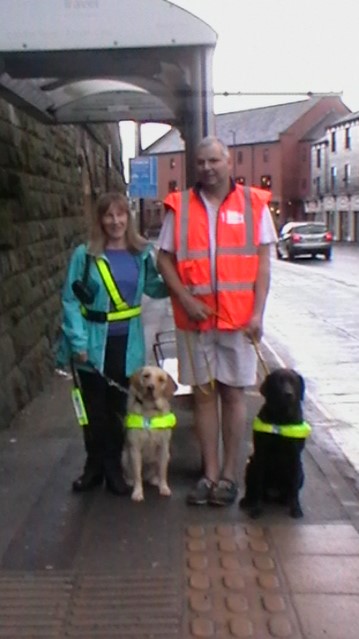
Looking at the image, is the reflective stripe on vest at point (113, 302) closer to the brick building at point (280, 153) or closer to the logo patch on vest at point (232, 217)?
the logo patch on vest at point (232, 217)

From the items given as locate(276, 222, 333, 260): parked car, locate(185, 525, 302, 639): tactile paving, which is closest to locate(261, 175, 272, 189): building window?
locate(276, 222, 333, 260): parked car

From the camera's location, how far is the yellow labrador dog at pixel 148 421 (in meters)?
6.07

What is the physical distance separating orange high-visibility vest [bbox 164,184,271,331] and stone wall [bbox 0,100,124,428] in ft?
9.36

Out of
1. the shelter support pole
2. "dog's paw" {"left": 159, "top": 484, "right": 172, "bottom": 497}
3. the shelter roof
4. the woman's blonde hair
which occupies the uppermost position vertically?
the shelter roof

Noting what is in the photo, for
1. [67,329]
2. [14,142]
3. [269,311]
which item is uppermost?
[14,142]

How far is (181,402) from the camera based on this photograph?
7449mm

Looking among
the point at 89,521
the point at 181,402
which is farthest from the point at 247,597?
the point at 181,402

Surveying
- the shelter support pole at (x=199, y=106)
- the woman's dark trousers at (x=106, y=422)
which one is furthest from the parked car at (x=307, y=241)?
the woman's dark trousers at (x=106, y=422)

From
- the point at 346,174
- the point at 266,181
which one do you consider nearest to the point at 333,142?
the point at 346,174

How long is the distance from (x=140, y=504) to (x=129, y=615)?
1.64m

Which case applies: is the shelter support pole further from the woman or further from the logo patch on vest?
the logo patch on vest

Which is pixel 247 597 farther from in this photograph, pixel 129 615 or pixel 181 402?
pixel 181 402

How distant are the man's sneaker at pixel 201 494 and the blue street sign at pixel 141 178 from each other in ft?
76.1

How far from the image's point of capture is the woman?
612 centimetres
